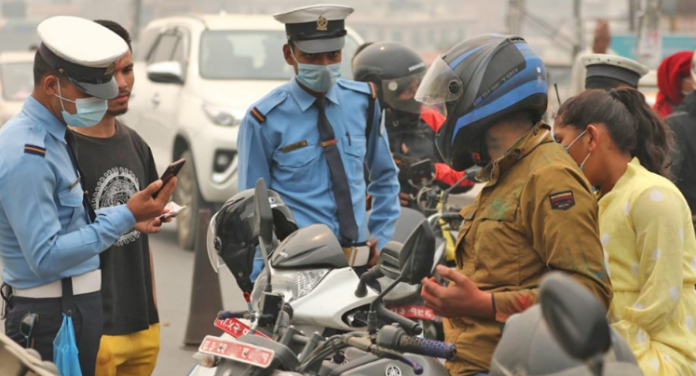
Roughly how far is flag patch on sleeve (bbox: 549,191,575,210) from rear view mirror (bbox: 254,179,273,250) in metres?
0.78

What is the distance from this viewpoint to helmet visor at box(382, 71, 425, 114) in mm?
8211

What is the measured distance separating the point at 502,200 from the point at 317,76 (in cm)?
210

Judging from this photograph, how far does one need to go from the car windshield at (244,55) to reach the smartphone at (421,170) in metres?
5.09

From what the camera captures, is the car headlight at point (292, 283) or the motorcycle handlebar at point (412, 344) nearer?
the motorcycle handlebar at point (412, 344)

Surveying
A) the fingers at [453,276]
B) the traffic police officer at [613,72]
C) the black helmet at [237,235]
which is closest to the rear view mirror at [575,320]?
the fingers at [453,276]

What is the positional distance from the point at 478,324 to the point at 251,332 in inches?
25.1

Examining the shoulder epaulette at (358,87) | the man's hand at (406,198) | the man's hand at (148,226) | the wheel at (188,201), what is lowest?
the wheel at (188,201)

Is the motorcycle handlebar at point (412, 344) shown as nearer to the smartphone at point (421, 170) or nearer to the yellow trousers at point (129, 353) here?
the yellow trousers at point (129, 353)

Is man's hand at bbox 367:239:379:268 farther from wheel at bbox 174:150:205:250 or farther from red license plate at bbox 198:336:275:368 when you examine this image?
wheel at bbox 174:150:205:250

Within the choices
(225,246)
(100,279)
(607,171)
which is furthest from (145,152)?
(607,171)

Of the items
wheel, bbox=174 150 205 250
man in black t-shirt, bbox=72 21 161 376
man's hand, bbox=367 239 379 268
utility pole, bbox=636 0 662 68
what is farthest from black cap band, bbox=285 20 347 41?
utility pole, bbox=636 0 662 68

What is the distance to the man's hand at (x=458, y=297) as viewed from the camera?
3.52 m

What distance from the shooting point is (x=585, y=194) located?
141 inches

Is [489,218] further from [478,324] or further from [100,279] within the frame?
[100,279]
